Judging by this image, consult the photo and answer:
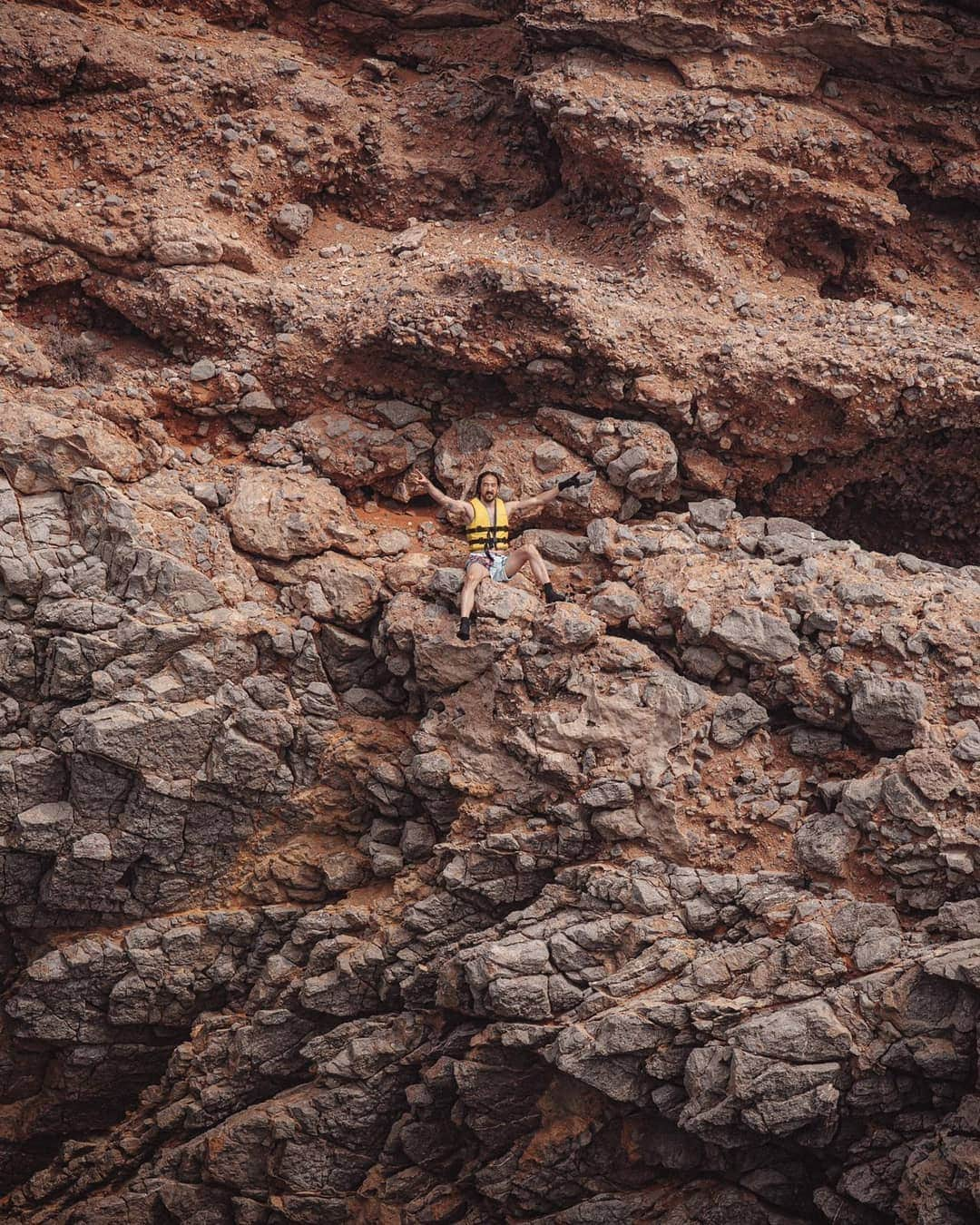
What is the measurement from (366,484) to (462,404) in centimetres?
127

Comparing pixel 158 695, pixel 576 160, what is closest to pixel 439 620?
pixel 158 695

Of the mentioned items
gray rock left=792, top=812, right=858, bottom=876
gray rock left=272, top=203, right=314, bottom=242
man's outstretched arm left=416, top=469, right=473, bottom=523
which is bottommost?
gray rock left=792, top=812, right=858, bottom=876

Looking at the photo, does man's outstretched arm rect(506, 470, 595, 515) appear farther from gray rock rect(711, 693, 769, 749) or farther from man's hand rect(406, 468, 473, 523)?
gray rock rect(711, 693, 769, 749)

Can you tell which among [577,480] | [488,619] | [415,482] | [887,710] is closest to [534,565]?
[488,619]

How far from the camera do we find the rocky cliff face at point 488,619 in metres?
8.90

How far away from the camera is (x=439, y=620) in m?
10.2

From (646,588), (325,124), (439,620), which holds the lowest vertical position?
(439,620)

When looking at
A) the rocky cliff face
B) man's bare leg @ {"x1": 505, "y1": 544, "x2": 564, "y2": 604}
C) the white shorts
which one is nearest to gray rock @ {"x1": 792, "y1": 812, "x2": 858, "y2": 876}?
the rocky cliff face

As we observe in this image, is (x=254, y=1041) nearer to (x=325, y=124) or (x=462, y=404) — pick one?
(x=462, y=404)

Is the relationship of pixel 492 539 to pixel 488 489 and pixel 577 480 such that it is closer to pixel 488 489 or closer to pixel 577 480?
pixel 488 489

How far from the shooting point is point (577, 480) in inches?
434

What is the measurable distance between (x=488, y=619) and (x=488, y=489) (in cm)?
132

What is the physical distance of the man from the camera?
10.2 metres

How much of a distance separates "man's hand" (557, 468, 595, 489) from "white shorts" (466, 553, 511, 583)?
941 millimetres
